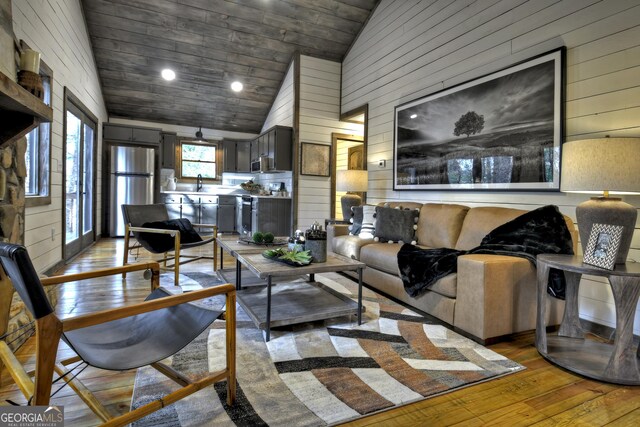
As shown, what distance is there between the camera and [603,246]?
183 cm

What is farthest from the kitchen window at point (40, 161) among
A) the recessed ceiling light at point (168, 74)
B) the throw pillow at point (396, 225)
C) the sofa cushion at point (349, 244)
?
the throw pillow at point (396, 225)

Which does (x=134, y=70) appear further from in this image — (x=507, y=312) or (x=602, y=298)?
(x=602, y=298)

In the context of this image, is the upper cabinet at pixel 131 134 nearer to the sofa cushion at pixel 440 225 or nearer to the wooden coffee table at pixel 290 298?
the wooden coffee table at pixel 290 298

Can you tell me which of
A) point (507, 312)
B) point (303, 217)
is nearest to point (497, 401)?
point (507, 312)

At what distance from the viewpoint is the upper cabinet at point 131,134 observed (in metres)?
6.62

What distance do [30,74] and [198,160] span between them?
614cm

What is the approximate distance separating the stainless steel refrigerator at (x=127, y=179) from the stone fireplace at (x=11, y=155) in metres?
4.62

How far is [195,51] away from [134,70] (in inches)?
48.3

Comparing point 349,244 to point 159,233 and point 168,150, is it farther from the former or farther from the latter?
point 168,150

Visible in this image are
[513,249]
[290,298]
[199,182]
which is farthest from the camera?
[199,182]

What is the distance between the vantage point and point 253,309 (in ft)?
7.79

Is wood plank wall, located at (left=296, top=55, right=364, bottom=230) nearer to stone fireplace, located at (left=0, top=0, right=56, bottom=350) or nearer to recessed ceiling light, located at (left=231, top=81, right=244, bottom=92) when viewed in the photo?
recessed ceiling light, located at (left=231, top=81, right=244, bottom=92)

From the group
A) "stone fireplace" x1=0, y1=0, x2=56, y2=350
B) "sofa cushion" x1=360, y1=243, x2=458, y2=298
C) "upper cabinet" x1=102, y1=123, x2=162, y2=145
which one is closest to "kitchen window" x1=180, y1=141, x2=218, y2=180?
"upper cabinet" x1=102, y1=123, x2=162, y2=145

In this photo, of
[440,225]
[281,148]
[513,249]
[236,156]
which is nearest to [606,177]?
[513,249]
